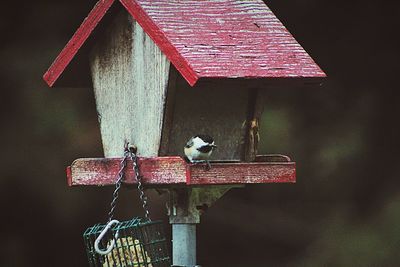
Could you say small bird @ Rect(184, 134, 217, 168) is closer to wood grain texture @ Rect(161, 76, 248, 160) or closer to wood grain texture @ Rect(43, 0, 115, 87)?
wood grain texture @ Rect(161, 76, 248, 160)

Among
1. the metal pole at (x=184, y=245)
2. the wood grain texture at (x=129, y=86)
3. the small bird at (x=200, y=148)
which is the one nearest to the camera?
the small bird at (x=200, y=148)

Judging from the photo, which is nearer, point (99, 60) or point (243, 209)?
point (99, 60)

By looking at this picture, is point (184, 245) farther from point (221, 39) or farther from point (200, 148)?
point (221, 39)

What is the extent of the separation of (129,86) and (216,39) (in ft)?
1.35

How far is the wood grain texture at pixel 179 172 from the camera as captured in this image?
5.37 metres

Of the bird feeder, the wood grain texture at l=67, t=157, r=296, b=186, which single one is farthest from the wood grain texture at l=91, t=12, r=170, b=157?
the wood grain texture at l=67, t=157, r=296, b=186

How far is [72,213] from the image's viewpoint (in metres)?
9.38

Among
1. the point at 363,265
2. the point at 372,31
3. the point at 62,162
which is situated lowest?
the point at 363,265

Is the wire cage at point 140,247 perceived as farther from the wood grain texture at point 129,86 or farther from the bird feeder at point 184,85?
the wood grain texture at point 129,86

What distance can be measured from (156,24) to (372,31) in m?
4.90

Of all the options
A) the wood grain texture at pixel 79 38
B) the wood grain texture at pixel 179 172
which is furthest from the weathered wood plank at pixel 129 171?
the wood grain texture at pixel 79 38

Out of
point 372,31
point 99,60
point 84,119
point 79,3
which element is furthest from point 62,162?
point 99,60

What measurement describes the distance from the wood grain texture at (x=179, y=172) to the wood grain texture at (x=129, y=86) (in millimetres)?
110

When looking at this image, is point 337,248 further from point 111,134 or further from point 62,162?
point 111,134
